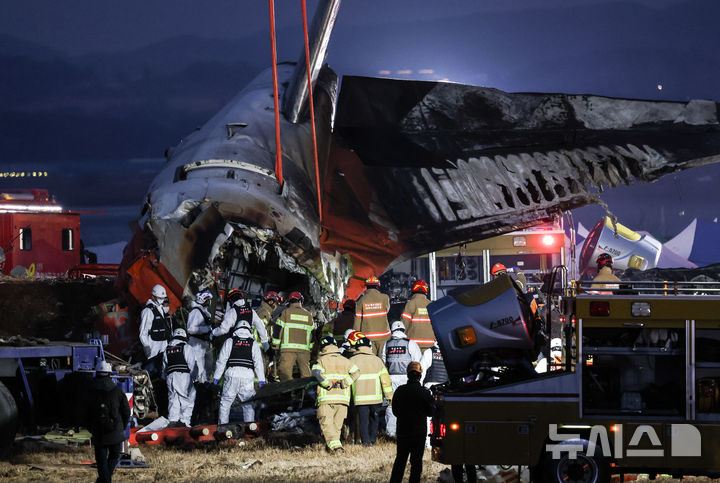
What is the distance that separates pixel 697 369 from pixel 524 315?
169 centimetres

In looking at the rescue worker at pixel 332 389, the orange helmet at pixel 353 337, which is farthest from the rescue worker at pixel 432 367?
the rescue worker at pixel 332 389

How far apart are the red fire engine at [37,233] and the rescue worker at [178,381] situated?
533 inches

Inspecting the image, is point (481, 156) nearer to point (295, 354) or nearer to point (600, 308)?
point (295, 354)

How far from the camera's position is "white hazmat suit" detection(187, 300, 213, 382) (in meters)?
15.5

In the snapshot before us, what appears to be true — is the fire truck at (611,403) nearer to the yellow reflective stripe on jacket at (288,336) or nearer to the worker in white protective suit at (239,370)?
the worker in white protective suit at (239,370)

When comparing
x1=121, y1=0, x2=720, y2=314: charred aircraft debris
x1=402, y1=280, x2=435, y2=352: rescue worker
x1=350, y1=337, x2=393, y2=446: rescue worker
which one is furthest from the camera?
x1=121, y1=0, x2=720, y2=314: charred aircraft debris

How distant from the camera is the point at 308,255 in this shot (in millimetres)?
17484

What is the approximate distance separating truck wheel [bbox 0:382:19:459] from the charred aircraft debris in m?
7.16

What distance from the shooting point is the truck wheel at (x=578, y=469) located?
8484 mm

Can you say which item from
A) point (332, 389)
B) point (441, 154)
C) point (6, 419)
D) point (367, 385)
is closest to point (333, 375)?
point (332, 389)

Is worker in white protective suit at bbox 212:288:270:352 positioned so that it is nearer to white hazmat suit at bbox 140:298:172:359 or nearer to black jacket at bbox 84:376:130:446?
white hazmat suit at bbox 140:298:172:359

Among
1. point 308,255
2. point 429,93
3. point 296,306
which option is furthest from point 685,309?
point 429,93

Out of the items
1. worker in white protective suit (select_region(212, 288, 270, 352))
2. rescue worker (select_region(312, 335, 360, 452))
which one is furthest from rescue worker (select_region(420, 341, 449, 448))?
worker in white protective suit (select_region(212, 288, 270, 352))

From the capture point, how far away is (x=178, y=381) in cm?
1480
